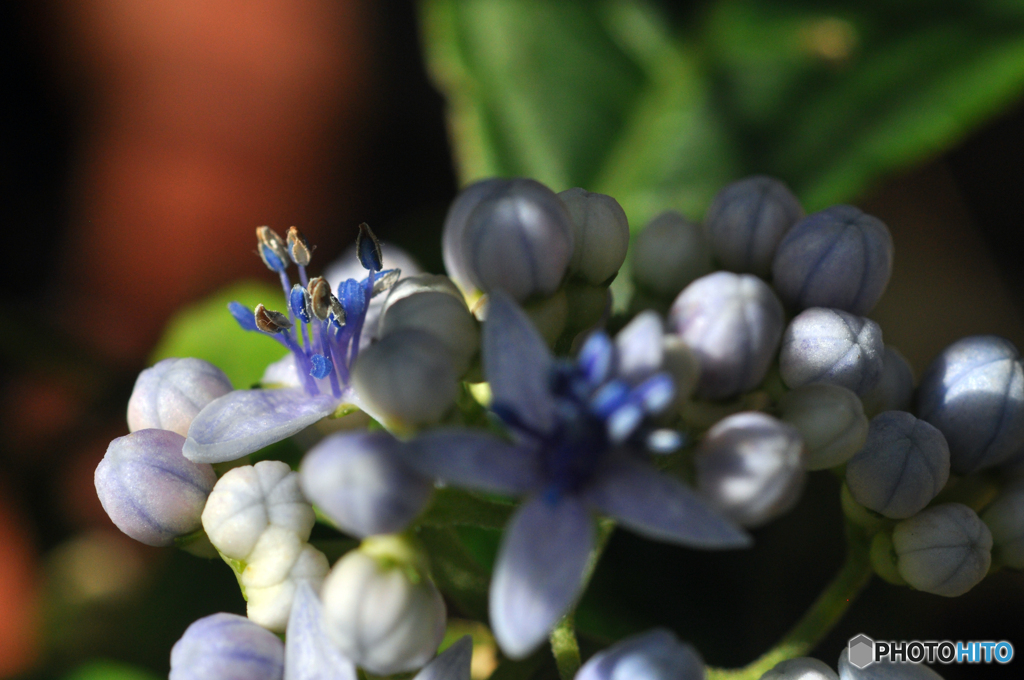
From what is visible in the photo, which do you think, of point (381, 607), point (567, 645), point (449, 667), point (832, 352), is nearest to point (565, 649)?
point (567, 645)

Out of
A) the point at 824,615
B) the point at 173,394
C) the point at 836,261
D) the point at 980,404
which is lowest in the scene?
the point at 824,615

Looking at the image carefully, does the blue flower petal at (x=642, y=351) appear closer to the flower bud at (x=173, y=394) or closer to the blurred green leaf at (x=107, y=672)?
the flower bud at (x=173, y=394)

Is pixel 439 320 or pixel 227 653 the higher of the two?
pixel 439 320

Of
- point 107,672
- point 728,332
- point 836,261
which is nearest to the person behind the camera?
point 728,332

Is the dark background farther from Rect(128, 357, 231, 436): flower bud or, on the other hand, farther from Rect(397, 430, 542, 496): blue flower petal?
Rect(397, 430, 542, 496): blue flower petal

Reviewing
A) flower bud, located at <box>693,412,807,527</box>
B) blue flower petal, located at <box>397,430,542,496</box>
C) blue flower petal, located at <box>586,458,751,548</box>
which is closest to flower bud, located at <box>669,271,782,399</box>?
flower bud, located at <box>693,412,807,527</box>

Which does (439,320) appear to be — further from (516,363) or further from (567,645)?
(567,645)

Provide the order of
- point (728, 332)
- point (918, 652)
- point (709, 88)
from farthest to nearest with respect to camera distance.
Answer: point (709, 88), point (918, 652), point (728, 332)
